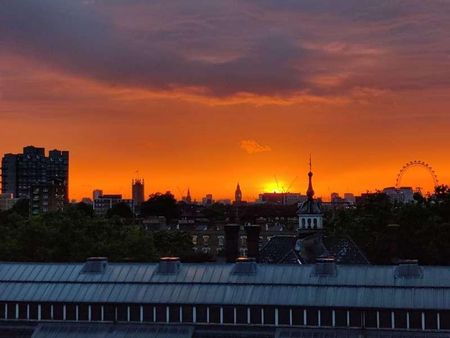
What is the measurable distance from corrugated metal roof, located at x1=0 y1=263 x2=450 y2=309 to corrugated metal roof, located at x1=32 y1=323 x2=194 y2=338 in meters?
1.97

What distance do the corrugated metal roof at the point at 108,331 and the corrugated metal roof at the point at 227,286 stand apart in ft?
6.47

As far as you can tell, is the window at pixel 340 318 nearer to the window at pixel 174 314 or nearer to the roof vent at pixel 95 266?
the window at pixel 174 314

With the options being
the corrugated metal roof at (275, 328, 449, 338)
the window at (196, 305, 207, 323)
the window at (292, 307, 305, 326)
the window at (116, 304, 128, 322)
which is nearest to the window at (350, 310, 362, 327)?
the corrugated metal roof at (275, 328, 449, 338)

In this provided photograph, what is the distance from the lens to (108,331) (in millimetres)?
63031

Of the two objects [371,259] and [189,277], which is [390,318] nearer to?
[189,277]

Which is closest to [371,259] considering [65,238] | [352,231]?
[352,231]

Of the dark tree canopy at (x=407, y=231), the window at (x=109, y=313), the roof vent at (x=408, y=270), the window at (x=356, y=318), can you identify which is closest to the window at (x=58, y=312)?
the window at (x=109, y=313)

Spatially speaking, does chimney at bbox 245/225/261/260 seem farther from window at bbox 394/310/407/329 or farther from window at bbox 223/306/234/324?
window at bbox 394/310/407/329

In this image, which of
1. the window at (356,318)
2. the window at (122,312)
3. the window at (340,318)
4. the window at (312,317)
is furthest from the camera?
the window at (122,312)

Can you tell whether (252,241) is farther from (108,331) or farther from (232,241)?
(108,331)

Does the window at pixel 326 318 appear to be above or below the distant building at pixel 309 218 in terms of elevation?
below

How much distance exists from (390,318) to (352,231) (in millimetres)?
66419

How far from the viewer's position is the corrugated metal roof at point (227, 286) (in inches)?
2400

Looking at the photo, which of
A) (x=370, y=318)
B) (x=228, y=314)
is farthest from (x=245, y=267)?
(x=370, y=318)
